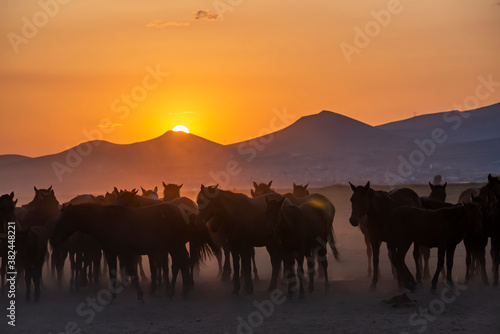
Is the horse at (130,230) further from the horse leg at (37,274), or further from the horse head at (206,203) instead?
the horse head at (206,203)

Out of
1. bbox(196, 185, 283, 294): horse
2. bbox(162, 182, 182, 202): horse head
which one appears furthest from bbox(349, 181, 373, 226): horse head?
bbox(162, 182, 182, 202): horse head

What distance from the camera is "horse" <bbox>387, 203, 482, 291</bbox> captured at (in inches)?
603

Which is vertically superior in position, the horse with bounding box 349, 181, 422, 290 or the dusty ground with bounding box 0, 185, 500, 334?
the horse with bounding box 349, 181, 422, 290

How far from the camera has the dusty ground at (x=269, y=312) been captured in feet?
42.4

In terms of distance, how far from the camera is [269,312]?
46.7 feet

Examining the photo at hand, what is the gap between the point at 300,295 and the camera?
15555 millimetres

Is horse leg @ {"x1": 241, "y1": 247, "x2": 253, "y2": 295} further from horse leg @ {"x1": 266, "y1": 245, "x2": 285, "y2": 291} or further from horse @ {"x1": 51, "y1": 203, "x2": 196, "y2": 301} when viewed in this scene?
horse @ {"x1": 51, "y1": 203, "x2": 196, "y2": 301}

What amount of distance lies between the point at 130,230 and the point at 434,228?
678cm

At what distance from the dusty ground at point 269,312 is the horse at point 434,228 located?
31.4 inches

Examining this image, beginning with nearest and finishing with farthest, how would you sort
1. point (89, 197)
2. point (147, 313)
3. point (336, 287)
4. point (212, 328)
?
point (212, 328)
point (147, 313)
point (336, 287)
point (89, 197)

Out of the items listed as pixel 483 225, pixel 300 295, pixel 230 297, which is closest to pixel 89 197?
pixel 230 297

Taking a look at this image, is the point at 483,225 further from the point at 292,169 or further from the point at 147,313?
the point at 292,169

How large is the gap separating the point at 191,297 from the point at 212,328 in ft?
10.6

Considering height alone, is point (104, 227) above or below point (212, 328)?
above
